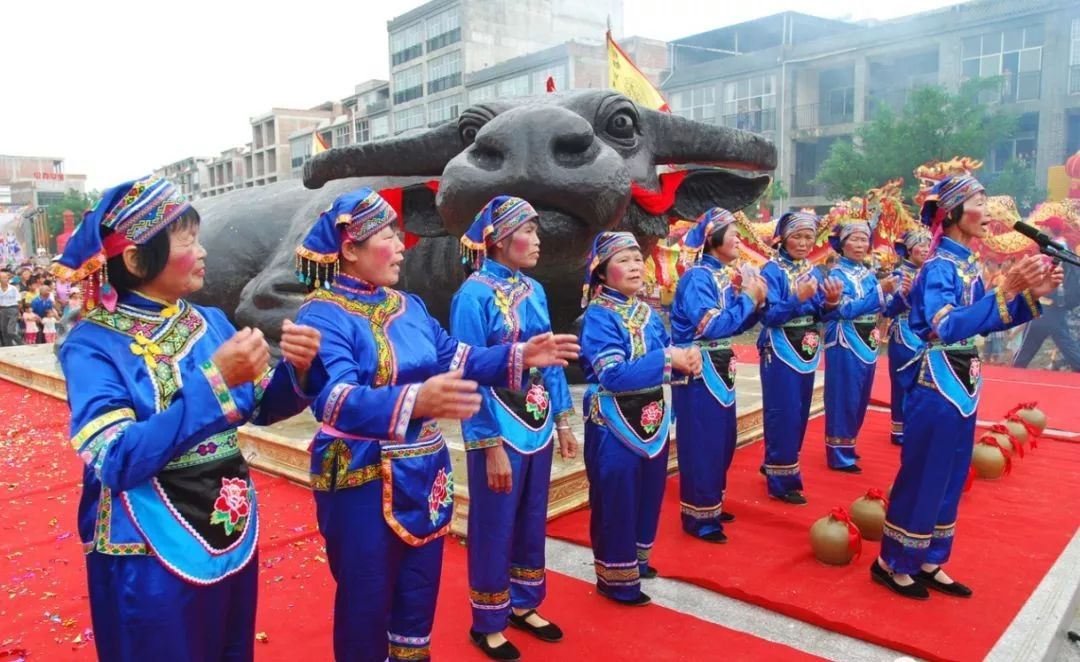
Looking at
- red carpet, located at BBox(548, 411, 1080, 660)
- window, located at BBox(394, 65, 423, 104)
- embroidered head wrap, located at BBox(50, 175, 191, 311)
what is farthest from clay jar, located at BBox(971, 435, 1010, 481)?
window, located at BBox(394, 65, 423, 104)

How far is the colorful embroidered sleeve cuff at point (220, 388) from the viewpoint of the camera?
1.60 meters

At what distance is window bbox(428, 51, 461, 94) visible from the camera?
1212 inches

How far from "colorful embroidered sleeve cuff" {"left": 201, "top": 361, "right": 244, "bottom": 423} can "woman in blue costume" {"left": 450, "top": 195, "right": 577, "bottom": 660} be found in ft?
3.89

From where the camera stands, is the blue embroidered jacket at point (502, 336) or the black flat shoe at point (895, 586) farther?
the black flat shoe at point (895, 586)

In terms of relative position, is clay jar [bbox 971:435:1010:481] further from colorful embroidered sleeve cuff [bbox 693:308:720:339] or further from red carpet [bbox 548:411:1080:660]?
colorful embroidered sleeve cuff [bbox 693:308:720:339]

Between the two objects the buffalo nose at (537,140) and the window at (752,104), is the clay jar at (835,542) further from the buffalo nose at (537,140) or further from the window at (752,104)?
the window at (752,104)

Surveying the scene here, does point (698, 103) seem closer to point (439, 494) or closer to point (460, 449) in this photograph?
point (460, 449)

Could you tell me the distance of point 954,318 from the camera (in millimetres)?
3086

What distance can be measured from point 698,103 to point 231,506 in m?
24.9

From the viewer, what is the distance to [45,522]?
4328mm

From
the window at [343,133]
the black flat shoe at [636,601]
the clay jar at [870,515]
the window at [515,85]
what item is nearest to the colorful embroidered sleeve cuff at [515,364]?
→ the black flat shoe at [636,601]

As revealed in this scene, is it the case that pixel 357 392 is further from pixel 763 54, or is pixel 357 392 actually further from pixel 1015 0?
pixel 763 54

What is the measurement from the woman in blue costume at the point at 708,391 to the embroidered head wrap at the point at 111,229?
9.04ft

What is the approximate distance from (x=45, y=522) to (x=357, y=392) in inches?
139
